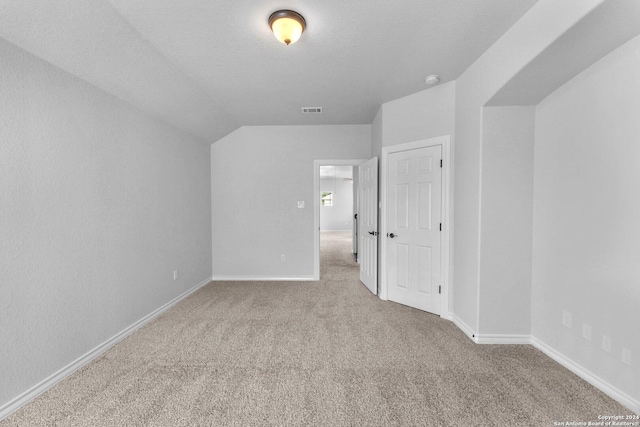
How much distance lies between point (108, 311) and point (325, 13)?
3.04 meters

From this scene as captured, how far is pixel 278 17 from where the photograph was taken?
71.2 inches

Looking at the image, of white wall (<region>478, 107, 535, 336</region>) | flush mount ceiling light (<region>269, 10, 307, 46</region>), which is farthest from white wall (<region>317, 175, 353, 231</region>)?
flush mount ceiling light (<region>269, 10, 307, 46</region>)

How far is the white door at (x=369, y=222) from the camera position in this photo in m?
3.70

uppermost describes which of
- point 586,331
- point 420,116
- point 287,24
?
point 287,24

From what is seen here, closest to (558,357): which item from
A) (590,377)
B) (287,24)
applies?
(590,377)

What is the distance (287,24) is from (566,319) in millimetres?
3097

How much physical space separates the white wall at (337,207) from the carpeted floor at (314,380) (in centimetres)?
973

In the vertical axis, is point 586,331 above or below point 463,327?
above

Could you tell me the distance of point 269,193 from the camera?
176 inches

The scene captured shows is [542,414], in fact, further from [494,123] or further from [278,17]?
[278,17]

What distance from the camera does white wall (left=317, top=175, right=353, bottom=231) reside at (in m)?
12.6

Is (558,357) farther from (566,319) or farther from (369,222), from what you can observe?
(369,222)

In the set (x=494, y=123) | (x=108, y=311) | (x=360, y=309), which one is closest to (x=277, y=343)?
(x=360, y=309)

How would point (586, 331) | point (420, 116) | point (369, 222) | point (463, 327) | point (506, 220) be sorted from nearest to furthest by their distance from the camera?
point (586, 331)
point (506, 220)
point (463, 327)
point (420, 116)
point (369, 222)
